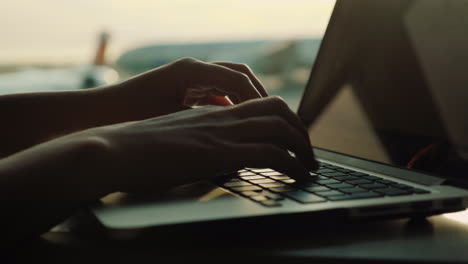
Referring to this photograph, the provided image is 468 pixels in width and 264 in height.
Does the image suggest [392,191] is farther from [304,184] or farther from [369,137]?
[369,137]

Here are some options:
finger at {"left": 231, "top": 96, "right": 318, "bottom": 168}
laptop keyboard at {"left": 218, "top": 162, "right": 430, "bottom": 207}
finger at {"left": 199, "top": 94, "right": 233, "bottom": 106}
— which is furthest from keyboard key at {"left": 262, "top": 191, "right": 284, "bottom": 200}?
finger at {"left": 199, "top": 94, "right": 233, "bottom": 106}

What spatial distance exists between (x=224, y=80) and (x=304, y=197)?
28 cm

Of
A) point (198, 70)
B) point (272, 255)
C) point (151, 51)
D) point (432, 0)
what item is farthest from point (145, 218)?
point (151, 51)

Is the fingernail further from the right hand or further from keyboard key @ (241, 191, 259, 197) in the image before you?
keyboard key @ (241, 191, 259, 197)

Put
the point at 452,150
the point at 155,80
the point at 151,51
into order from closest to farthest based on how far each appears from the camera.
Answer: the point at 452,150 → the point at 155,80 → the point at 151,51

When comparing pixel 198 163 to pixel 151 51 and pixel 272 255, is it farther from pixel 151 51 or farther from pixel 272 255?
pixel 151 51

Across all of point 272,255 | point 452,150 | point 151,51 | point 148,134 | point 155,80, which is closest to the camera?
point 272,255

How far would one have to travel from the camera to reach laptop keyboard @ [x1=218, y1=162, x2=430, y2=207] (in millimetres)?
440

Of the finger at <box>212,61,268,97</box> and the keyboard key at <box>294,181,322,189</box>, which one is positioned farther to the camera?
the finger at <box>212,61,268,97</box>

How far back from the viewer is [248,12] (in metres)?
1.82

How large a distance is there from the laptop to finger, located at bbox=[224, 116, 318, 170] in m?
0.04

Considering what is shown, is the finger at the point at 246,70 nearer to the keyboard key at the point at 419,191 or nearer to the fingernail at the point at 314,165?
the fingernail at the point at 314,165

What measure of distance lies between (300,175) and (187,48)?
1097 cm

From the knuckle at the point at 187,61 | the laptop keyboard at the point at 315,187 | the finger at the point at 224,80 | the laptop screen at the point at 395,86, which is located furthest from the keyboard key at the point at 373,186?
the knuckle at the point at 187,61
